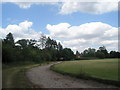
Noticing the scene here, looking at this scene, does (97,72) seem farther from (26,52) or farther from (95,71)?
(26,52)

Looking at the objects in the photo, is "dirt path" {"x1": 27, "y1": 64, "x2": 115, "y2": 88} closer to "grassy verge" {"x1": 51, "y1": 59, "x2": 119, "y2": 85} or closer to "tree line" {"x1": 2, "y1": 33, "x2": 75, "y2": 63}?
"grassy verge" {"x1": 51, "y1": 59, "x2": 119, "y2": 85}

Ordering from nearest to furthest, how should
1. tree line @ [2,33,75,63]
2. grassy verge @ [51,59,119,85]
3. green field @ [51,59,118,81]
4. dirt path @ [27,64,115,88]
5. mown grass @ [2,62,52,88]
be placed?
mown grass @ [2,62,52,88]
dirt path @ [27,64,115,88]
grassy verge @ [51,59,119,85]
green field @ [51,59,118,81]
tree line @ [2,33,75,63]

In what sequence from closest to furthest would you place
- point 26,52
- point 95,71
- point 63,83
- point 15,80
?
point 15,80
point 63,83
point 95,71
point 26,52

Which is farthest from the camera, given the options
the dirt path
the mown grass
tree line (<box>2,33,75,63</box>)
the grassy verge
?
tree line (<box>2,33,75,63</box>)

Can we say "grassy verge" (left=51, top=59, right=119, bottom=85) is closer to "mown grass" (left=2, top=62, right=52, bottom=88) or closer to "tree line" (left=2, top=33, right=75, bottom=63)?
"mown grass" (left=2, top=62, right=52, bottom=88)

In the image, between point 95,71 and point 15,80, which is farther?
point 95,71

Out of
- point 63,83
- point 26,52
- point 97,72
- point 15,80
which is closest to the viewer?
point 15,80

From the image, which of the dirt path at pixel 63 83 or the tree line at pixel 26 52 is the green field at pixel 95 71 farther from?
the tree line at pixel 26 52

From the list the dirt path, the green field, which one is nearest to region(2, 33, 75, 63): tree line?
the green field

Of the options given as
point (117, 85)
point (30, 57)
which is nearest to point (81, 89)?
point (117, 85)

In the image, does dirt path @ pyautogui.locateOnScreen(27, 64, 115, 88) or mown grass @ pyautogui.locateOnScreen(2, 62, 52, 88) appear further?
dirt path @ pyautogui.locateOnScreen(27, 64, 115, 88)

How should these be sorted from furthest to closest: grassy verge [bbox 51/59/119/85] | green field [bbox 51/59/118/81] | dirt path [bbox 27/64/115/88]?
green field [bbox 51/59/118/81], grassy verge [bbox 51/59/119/85], dirt path [bbox 27/64/115/88]

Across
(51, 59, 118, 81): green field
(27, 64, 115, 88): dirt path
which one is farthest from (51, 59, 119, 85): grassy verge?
(27, 64, 115, 88): dirt path

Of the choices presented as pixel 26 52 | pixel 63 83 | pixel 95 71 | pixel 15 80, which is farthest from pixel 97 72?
pixel 26 52
